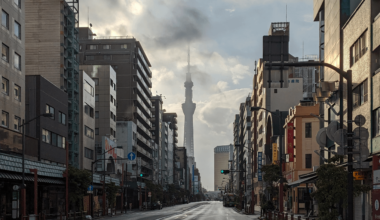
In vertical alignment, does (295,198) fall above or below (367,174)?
below

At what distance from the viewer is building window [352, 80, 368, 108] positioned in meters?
33.6

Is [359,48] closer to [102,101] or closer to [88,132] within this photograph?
[88,132]

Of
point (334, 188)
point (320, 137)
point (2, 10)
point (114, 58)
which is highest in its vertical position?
point (114, 58)

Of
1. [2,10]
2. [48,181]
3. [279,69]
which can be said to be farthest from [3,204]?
[279,69]

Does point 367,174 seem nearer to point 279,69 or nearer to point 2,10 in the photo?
point 279,69

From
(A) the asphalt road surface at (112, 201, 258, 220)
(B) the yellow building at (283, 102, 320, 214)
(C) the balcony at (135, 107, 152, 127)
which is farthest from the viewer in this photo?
(C) the balcony at (135, 107, 152, 127)

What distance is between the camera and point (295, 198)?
72.6 metres

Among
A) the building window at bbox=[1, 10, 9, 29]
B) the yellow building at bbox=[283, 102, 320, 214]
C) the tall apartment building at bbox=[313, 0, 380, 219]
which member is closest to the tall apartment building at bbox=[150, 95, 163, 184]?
the yellow building at bbox=[283, 102, 320, 214]

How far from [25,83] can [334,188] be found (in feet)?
157

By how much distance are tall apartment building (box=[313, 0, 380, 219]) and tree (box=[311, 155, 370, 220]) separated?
11.7 feet

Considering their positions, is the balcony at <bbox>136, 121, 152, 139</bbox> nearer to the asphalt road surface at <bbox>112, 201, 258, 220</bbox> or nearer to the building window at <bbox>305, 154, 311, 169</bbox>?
the asphalt road surface at <bbox>112, 201, 258, 220</bbox>

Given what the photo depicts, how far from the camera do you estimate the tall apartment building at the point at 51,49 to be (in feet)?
266

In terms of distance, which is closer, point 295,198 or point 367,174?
point 367,174

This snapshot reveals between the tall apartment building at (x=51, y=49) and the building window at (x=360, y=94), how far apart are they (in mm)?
53379
